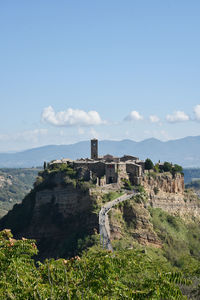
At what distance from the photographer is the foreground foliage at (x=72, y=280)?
2117 cm

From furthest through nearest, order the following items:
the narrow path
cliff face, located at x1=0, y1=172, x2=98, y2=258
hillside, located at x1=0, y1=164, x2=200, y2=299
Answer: cliff face, located at x1=0, y1=172, x2=98, y2=258
hillside, located at x1=0, y1=164, x2=200, y2=299
the narrow path

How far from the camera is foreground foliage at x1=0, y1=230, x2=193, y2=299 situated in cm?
2117

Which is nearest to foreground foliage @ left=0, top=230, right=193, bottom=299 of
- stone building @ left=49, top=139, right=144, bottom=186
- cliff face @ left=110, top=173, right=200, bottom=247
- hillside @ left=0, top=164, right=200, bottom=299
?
hillside @ left=0, top=164, right=200, bottom=299

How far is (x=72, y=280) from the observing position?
2348cm

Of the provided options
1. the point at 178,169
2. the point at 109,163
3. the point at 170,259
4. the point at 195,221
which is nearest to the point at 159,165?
the point at 178,169

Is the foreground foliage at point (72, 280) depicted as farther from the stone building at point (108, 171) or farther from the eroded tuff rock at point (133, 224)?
the stone building at point (108, 171)

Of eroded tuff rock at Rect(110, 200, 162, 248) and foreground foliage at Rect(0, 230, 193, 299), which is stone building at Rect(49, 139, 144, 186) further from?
foreground foliage at Rect(0, 230, 193, 299)

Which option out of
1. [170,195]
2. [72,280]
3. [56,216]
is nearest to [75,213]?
[56,216]

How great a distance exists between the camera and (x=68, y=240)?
6162 centimetres

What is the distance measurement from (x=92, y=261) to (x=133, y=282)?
2.55m

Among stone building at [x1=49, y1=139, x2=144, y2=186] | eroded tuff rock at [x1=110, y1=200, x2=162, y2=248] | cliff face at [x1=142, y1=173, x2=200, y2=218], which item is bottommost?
eroded tuff rock at [x1=110, y1=200, x2=162, y2=248]

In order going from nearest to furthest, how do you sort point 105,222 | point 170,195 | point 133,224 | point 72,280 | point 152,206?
1. point 72,280
2. point 105,222
3. point 133,224
4. point 152,206
5. point 170,195

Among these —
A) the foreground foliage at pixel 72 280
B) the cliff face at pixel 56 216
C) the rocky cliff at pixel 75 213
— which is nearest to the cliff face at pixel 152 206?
the rocky cliff at pixel 75 213

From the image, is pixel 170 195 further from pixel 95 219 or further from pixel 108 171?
pixel 95 219
